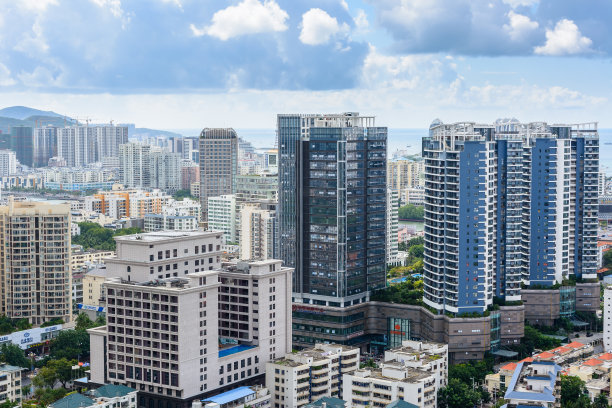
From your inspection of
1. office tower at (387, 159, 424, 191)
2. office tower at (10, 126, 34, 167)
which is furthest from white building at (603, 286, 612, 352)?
office tower at (10, 126, 34, 167)

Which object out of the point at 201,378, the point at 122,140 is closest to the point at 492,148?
the point at 201,378

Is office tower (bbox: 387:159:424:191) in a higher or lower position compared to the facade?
higher

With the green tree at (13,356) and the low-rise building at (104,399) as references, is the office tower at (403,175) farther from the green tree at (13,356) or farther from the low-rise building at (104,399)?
the low-rise building at (104,399)

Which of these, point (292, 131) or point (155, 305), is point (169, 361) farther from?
point (292, 131)

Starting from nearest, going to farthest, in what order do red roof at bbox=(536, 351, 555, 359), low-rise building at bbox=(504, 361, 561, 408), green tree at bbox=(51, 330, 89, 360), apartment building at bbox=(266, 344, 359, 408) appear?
low-rise building at bbox=(504, 361, 561, 408), apartment building at bbox=(266, 344, 359, 408), red roof at bbox=(536, 351, 555, 359), green tree at bbox=(51, 330, 89, 360)

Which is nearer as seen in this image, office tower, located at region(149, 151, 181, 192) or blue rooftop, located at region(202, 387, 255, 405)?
blue rooftop, located at region(202, 387, 255, 405)

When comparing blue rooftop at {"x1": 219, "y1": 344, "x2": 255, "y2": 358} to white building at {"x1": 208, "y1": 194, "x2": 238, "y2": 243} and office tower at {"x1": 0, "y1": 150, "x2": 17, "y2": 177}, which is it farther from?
office tower at {"x1": 0, "y1": 150, "x2": 17, "y2": 177}

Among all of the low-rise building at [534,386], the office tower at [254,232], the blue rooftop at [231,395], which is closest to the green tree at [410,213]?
the office tower at [254,232]
